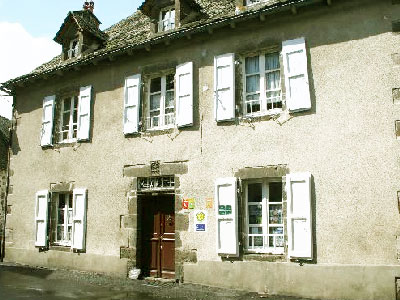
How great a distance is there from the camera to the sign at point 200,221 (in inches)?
334

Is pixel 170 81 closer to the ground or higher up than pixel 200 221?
higher up

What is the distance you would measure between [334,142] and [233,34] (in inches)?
131

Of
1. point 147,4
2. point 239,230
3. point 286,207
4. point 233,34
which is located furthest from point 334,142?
point 147,4

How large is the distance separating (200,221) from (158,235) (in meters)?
1.40

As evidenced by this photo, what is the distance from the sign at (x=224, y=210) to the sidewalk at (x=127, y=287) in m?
1.52

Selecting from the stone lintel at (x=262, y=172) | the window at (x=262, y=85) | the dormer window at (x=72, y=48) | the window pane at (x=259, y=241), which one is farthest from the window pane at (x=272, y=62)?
the dormer window at (x=72, y=48)

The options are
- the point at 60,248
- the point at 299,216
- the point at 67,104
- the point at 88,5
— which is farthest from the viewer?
the point at 88,5

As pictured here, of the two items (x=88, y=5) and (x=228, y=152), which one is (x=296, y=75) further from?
(x=88, y=5)

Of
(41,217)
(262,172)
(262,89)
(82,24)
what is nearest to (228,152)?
(262,172)

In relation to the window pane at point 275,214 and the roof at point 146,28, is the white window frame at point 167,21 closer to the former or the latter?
the roof at point 146,28

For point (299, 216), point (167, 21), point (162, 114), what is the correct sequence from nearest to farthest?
point (299, 216), point (162, 114), point (167, 21)

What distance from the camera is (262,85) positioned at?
8.42 meters

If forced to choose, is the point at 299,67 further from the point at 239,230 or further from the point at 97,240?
the point at 97,240

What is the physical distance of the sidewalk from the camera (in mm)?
7387
